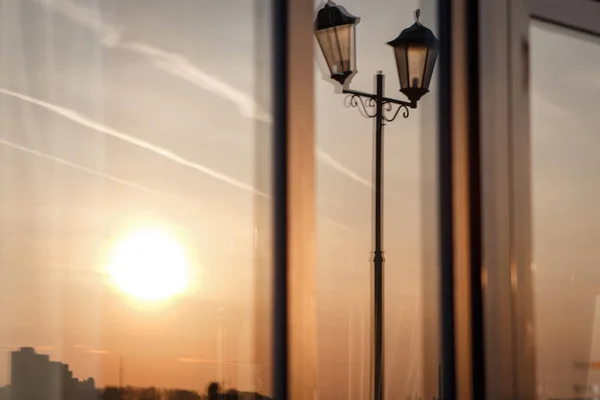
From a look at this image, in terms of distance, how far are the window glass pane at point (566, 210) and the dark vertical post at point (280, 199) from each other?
0.85m

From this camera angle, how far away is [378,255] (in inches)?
71.0

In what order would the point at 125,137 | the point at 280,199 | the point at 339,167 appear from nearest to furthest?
1. the point at 125,137
2. the point at 280,199
3. the point at 339,167

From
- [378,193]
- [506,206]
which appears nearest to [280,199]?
[378,193]

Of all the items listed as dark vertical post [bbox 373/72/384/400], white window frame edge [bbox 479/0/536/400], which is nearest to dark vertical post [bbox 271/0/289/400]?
dark vertical post [bbox 373/72/384/400]

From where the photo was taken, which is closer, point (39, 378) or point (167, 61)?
point (39, 378)

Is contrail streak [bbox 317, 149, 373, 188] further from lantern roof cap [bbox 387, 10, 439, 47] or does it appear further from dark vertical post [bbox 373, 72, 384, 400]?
lantern roof cap [bbox 387, 10, 439, 47]

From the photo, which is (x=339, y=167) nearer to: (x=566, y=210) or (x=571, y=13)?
(x=566, y=210)

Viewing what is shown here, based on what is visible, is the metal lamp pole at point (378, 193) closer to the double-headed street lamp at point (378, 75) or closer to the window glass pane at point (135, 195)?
the double-headed street lamp at point (378, 75)

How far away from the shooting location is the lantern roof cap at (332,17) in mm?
1704

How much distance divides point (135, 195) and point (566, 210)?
1326mm

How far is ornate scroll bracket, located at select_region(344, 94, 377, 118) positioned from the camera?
5.78ft

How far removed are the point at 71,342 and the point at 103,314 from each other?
0.23ft

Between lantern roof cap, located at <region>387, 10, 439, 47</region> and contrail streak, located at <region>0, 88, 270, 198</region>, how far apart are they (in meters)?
0.55

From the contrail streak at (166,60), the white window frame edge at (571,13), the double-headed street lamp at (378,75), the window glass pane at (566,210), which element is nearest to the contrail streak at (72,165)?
the contrail streak at (166,60)
